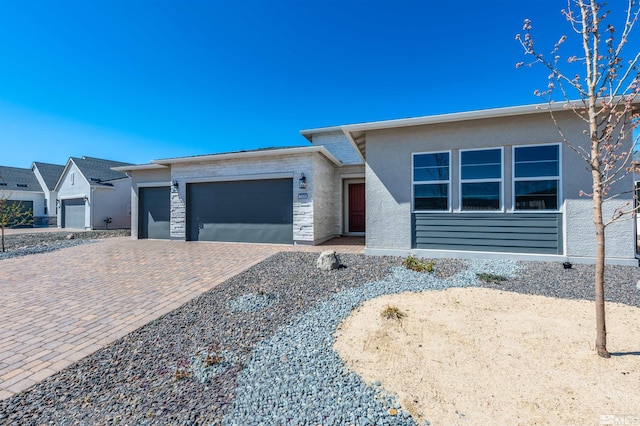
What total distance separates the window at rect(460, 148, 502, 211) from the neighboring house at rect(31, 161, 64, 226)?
2944 centimetres

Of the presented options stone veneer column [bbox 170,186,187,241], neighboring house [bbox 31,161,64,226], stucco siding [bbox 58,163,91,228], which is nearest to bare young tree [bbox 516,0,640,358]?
stone veneer column [bbox 170,186,187,241]

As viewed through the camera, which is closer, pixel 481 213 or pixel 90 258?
pixel 481 213

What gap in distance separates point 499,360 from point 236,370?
2.47 m

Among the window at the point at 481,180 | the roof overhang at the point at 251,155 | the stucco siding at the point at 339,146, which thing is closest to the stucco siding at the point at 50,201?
the roof overhang at the point at 251,155

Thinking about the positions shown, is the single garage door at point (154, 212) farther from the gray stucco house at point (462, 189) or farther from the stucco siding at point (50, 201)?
the stucco siding at point (50, 201)

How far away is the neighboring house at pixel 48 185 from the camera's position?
2148 centimetres

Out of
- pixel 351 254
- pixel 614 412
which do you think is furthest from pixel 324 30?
pixel 614 412

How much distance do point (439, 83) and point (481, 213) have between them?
24.5 ft

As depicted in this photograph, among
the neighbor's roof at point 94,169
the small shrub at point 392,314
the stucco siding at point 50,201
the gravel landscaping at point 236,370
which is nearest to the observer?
the gravel landscaping at point 236,370

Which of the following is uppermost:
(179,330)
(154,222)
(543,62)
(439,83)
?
(439,83)

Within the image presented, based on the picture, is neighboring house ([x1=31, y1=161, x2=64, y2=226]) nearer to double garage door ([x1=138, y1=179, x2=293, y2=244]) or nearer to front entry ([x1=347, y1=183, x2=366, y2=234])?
double garage door ([x1=138, y1=179, x2=293, y2=244])

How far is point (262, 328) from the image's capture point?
10.00 feet

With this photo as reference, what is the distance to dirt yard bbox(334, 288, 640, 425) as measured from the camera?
182 cm

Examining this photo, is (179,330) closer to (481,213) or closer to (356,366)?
(356,366)
